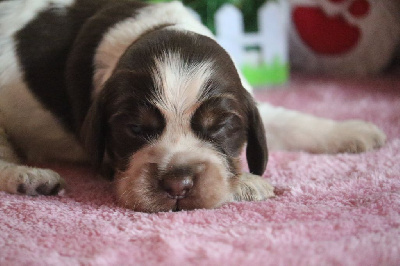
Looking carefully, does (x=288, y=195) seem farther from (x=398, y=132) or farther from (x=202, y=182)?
(x=398, y=132)

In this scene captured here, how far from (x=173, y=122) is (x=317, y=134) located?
117cm

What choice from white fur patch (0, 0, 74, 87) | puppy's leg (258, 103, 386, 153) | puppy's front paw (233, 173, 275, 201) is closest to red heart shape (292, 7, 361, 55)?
puppy's leg (258, 103, 386, 153)

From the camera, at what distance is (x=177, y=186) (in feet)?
6.59

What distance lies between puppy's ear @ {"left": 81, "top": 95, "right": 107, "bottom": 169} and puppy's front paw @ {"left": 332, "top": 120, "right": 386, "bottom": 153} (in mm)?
1284

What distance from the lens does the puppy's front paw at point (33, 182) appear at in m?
2.33

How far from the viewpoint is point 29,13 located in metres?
2.99

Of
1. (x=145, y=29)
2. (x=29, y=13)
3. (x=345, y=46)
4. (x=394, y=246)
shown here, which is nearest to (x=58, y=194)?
(x=145, y=29)

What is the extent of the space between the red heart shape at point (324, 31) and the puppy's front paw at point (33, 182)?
355 cm

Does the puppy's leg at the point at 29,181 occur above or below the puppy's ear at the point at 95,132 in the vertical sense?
below

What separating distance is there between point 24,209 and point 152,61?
0.76m

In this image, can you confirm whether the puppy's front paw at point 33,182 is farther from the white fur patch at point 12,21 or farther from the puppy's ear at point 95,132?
the white fur patch at point 12,21

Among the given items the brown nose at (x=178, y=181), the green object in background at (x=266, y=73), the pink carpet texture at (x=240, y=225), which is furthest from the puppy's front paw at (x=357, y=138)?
the green object in background at (x=266, y=73)

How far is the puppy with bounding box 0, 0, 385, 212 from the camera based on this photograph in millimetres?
2158

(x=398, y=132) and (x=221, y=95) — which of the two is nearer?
(x=221, y=95)
